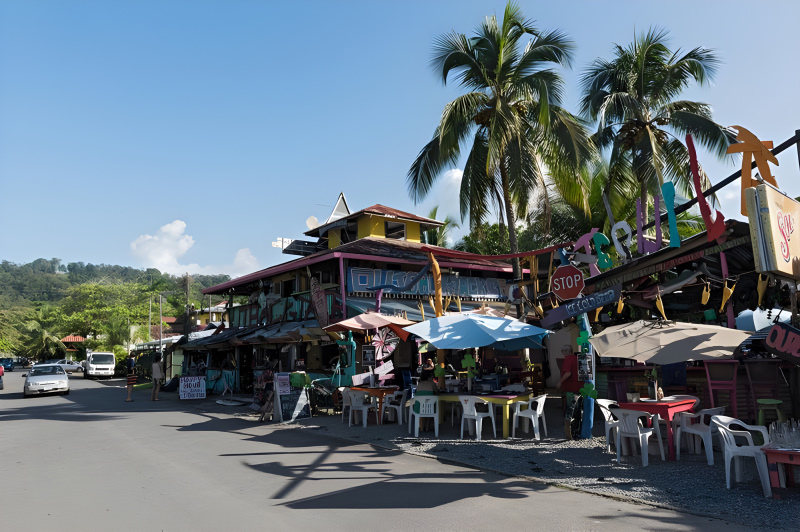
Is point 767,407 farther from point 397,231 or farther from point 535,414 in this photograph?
point 397,231

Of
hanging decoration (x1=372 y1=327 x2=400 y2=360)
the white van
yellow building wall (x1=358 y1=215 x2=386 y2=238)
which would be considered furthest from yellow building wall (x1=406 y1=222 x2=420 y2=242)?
the white van

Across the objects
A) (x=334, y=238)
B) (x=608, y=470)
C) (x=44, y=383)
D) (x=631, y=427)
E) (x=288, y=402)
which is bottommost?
(x=608, y=470)

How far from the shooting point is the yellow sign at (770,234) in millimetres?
6844

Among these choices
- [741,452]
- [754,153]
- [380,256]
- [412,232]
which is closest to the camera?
[741,452]

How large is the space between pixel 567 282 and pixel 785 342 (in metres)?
4.09

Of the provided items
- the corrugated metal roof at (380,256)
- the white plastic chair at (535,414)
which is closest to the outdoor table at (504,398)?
the white plastic chair at (535,414)

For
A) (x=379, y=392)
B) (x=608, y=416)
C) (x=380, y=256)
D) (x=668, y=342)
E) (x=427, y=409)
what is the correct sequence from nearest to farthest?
(x=668, y=342)
(x=608, y=416)
(x=427, y=409)
(x=379, y=392)
(x=380, y=256)

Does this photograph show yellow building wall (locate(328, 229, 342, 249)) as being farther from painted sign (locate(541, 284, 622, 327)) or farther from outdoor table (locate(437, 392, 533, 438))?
Answer: painted sign (locate(541, 284, 622, 327))

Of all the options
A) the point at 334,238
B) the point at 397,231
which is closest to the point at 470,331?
the point at 397,231

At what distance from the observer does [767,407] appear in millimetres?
9305

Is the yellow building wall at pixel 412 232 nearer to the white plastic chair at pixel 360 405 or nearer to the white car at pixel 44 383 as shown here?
the white plastic chair at pixel 360 405

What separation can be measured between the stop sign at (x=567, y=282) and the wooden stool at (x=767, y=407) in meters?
3.29

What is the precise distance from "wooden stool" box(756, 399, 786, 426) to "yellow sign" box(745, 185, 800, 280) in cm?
283

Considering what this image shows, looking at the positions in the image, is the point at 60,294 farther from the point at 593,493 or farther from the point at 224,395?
the point at 593,493
